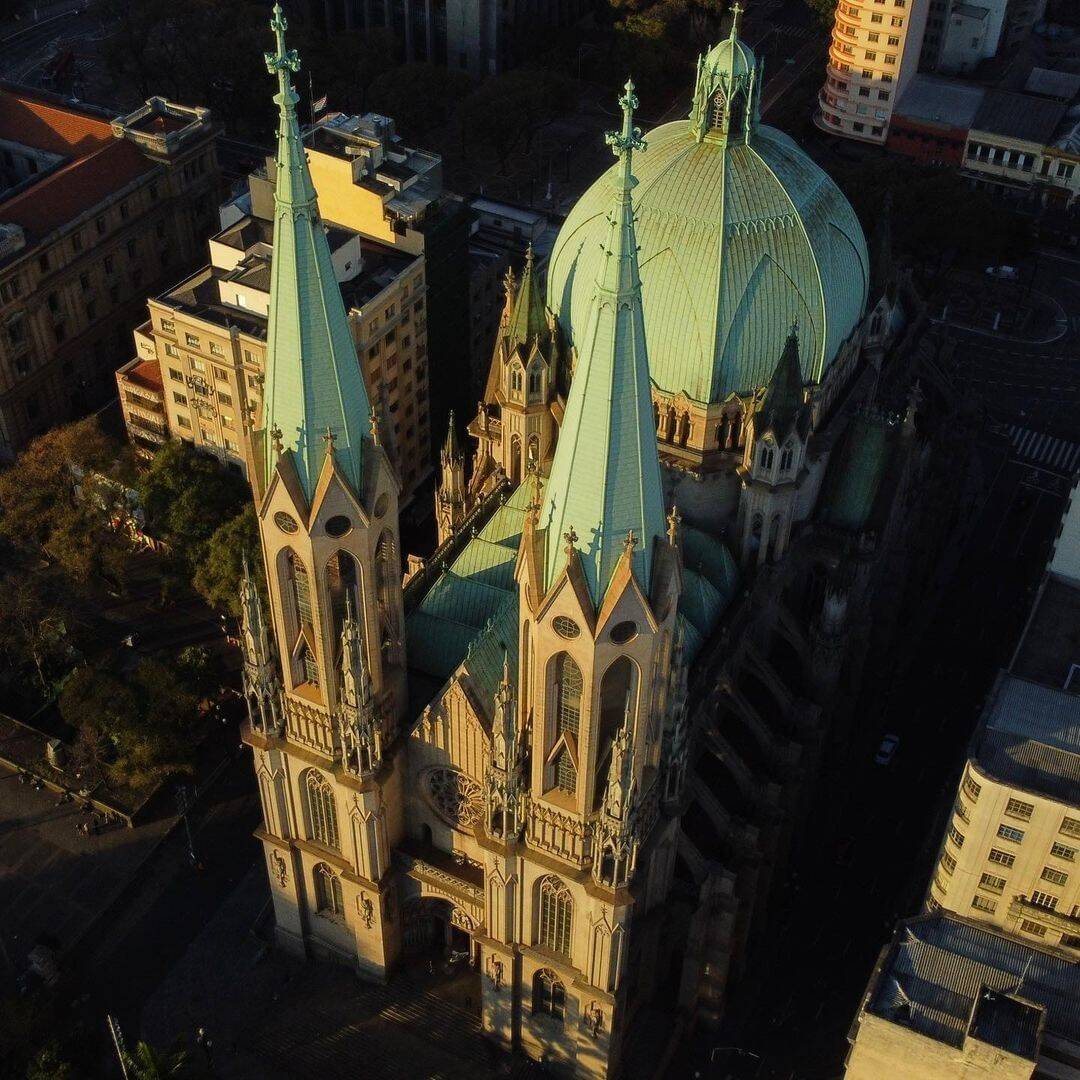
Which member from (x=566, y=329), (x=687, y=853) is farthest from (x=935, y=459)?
(x=687, y=853)

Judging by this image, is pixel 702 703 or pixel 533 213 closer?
pixel 702 703

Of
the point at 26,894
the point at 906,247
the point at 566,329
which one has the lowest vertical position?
the point at 26,894

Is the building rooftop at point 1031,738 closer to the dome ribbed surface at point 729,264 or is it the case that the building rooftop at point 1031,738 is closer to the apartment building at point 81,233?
the dome ribbed surface at point 729,264

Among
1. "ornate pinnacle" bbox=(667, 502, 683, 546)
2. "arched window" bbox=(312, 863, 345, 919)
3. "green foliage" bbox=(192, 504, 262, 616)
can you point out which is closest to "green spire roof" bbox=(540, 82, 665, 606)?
"ornate pinnacle" bbox=(667, 502, 683, 546)

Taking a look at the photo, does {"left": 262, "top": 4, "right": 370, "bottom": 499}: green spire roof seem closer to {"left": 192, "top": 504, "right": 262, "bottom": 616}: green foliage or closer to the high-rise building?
{"left": 192, "top": 504, "right": 262, "bottom": 616}: green foliage

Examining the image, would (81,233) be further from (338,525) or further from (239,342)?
(338,525)

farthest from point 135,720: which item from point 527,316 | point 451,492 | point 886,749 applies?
point 886,749

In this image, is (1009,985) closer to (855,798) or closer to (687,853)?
(687,853)
